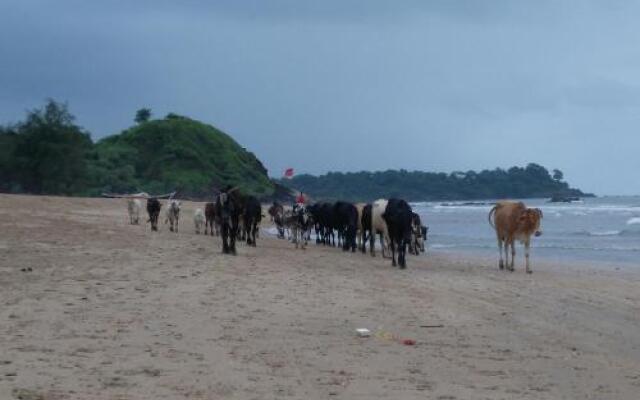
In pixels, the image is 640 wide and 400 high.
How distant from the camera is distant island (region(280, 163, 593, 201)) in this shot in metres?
157

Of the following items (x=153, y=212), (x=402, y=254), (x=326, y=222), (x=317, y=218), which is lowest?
(x=402, y=254)

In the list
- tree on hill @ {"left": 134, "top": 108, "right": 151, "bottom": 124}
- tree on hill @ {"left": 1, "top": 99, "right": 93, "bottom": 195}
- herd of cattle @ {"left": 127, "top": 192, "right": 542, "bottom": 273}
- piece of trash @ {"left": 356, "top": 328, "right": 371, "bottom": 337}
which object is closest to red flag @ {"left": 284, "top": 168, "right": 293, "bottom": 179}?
herd of cattle @ {"left": 127, "top": 192, "right": 542, "bottom": 273}

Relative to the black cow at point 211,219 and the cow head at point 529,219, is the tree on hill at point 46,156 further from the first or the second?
the cow head at point 529,219

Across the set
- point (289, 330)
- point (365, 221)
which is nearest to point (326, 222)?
point (365, 221)

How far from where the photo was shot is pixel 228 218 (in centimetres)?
2111

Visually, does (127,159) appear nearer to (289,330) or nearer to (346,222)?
(346,222)

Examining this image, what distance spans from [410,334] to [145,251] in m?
9.87

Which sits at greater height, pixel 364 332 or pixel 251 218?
pixel 251 218

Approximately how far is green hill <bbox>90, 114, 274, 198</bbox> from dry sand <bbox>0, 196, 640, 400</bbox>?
5966 cm

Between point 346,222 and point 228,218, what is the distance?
905cm

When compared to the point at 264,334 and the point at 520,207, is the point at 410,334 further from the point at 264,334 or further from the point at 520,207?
the point at 520,207

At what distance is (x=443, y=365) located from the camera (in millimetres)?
8719

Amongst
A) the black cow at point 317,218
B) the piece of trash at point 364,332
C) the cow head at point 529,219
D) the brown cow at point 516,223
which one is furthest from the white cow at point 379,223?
the piece of trash at point 364,332

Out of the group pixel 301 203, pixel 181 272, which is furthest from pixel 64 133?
pixel 181 272
